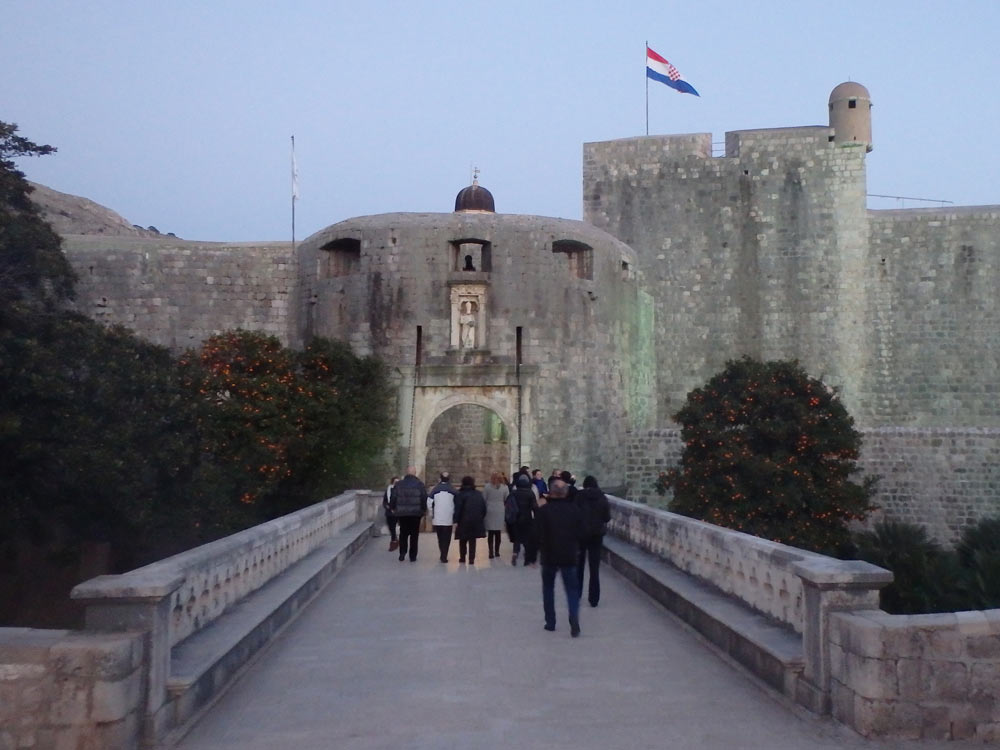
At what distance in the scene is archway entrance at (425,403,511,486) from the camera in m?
33.6

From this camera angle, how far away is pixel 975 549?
20.3 metres

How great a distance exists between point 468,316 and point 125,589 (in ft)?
58.9

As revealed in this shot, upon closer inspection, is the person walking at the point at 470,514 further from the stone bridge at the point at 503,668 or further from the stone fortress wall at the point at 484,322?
the stone fortress wall at the point at 484,322

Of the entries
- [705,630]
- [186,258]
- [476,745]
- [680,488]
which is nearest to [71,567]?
[186,258]

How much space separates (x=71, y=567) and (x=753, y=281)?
2085 cm

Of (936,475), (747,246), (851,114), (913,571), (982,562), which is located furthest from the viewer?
(851,114)

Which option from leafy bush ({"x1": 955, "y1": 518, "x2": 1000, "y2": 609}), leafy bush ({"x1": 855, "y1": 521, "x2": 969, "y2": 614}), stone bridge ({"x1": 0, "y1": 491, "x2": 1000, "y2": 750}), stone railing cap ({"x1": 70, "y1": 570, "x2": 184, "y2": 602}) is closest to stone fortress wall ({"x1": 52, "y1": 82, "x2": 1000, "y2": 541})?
leafy bush ({"x1": 955, "y1": 518, "x2": 1000, "y2": 609})

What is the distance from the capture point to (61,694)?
4512 millimetres

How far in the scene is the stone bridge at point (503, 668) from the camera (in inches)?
191

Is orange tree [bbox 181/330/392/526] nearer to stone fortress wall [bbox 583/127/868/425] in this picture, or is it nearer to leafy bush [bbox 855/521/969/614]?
leafy bush [bbox 855/521/969/614]

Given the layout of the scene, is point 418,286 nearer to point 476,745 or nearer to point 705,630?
point 705,630

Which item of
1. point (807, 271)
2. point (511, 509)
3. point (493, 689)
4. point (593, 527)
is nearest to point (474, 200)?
point (807, 271)

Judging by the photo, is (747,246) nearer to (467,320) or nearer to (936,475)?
(936,475)

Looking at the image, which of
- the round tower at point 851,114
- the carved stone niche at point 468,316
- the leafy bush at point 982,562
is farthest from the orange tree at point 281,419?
the round tower at point 851,114
